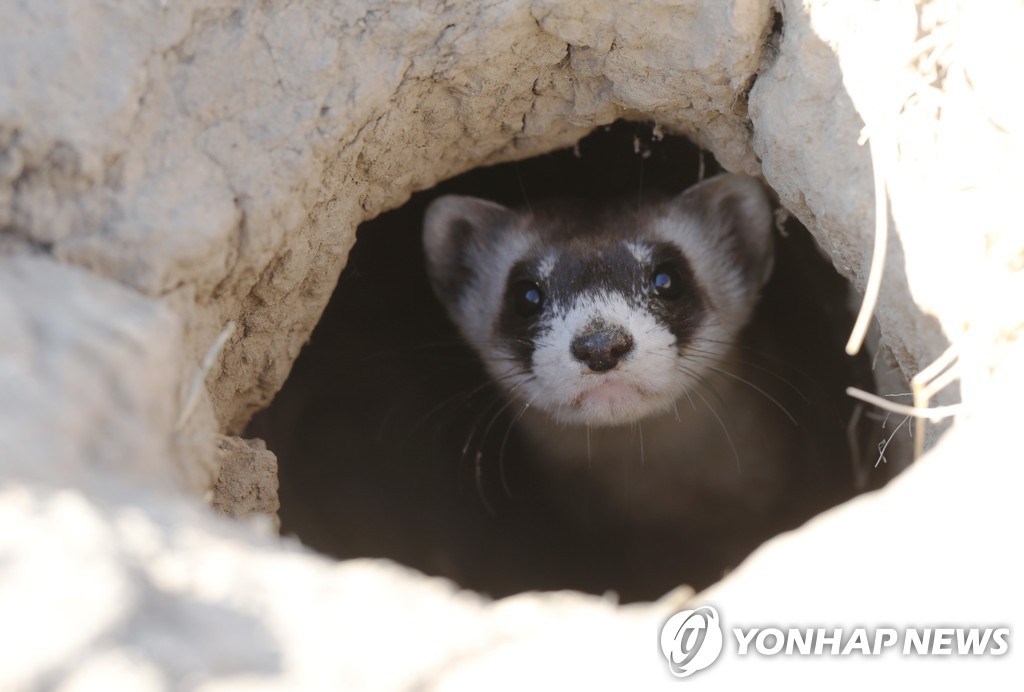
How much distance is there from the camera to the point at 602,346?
237 centimetres

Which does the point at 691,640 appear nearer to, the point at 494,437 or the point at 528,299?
the point at 528,299

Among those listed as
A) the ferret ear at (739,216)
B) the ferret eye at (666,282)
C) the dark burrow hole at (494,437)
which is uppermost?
the ferret ear at (739,216)

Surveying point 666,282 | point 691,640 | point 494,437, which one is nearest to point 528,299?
point 666,282

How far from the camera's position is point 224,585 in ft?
3.36

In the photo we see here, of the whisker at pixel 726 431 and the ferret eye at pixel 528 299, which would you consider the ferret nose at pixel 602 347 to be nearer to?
the ferret eye at pixel 528 299

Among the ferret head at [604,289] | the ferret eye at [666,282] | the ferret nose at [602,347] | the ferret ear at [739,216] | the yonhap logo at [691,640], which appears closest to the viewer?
the yonhap logo at [691,640]

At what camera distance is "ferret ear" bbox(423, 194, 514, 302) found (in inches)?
122

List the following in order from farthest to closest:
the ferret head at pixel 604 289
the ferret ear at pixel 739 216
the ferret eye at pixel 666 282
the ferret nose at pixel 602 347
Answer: the ferret ear at pixel 739 216 → the ferret eye at pixel 666 282 → the ferret head at pixel 604 289 → the ferret nose at pixel 602 347

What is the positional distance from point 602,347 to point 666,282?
52 centimetres

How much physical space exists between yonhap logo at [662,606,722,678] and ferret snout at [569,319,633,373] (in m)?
1.34

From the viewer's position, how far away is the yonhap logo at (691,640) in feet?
3.16

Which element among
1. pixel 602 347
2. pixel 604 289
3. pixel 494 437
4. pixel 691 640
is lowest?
pixel 494 437

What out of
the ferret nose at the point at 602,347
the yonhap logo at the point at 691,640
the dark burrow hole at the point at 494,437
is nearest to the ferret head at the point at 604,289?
the ferret nose at the point at 602,347

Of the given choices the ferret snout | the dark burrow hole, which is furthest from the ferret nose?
the dark burrow hole
